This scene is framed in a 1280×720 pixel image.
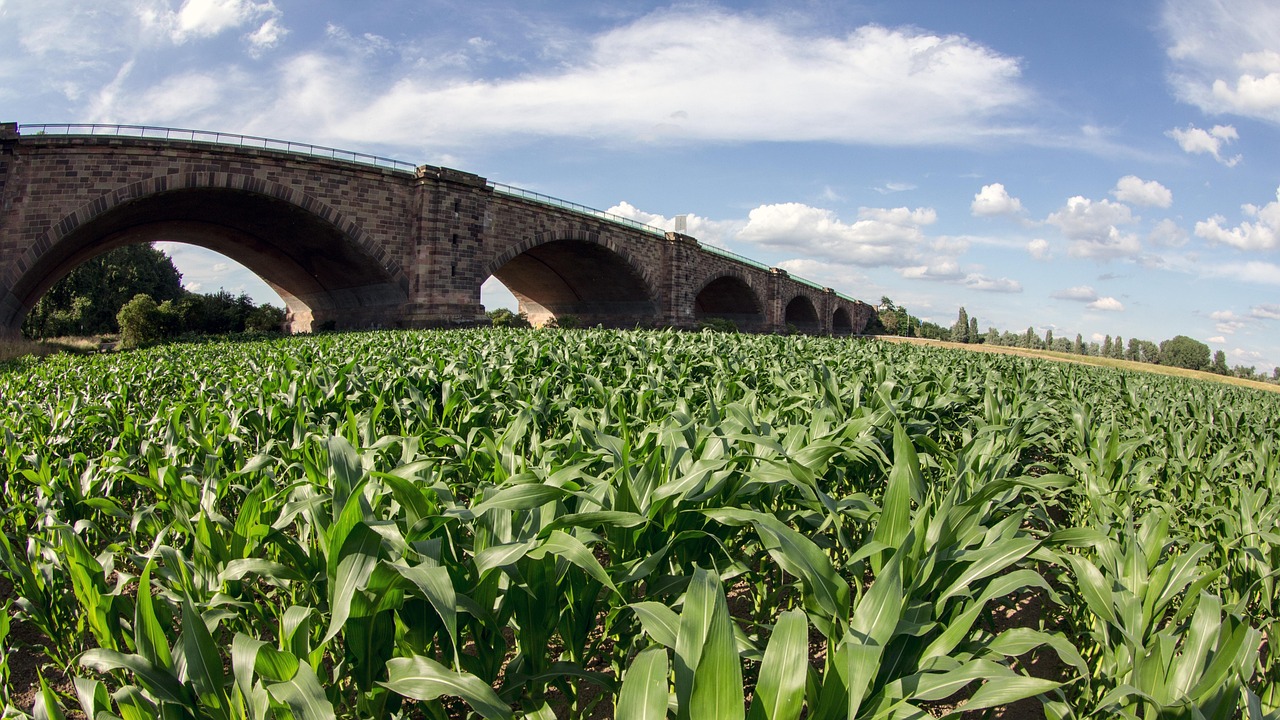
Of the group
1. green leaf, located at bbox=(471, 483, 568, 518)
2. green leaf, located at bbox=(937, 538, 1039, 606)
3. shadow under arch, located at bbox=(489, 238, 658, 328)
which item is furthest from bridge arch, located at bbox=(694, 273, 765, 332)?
green leaf, located at bbox=(471, 483, 568, 518)

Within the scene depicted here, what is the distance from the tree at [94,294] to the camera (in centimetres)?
3822

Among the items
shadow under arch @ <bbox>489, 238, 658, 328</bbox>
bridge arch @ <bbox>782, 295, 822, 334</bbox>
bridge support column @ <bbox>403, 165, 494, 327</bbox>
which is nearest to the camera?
bridge support column @ <bbox>403, 165, 494, 327</bbox>

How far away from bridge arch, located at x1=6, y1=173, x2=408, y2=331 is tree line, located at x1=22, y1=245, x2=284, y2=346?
123 inches

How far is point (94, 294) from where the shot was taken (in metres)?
40.7

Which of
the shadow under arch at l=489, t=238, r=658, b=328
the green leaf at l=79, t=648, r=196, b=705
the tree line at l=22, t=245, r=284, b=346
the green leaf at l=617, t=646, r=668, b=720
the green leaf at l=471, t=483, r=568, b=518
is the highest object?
the shadow under arch at l=489, t=238, r=658, b=328

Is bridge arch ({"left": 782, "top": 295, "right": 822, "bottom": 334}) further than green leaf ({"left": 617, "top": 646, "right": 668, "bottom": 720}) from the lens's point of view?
Yes

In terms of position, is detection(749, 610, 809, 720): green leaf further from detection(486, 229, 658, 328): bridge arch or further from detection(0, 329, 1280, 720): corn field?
detection(486, 229, 658, 328): bridge arch

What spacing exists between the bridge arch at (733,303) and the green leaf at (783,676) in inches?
1846

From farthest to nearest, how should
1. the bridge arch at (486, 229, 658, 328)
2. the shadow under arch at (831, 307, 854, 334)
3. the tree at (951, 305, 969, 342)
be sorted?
the tree at (951, 305, 969, 342)
the shadow under arch at (831, 307, 854, 334)
the bridge arch at (486, 229, 658, 328)

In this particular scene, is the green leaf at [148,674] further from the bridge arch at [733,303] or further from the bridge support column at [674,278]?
the bridge arch at [733,303]

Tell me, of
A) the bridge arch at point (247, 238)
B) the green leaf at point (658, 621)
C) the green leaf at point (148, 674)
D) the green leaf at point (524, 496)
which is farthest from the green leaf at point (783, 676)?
the bridge arch at point (247, 238)

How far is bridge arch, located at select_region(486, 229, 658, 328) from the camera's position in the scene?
115 ft

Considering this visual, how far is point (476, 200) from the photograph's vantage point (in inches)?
1133

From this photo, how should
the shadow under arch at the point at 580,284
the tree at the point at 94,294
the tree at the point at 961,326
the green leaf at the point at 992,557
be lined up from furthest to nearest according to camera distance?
the tree at the point at 961,326 → the tree at the point at 94,294 → the shadow under arch at the point at 580,284 → the green leaf at the point at 992,557
